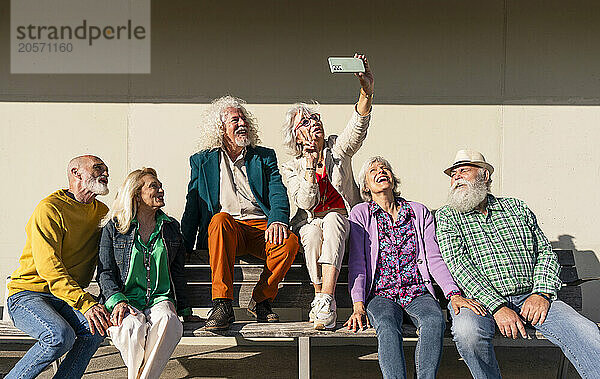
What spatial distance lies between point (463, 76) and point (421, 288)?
2133mm

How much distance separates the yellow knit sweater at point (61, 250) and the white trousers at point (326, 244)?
1.22m

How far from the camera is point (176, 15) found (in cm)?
550

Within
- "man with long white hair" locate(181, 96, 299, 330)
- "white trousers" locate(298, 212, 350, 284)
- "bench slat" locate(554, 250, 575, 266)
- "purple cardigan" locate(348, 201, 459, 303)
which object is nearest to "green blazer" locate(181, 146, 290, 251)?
"man with long white hair" locate(181, 96, 299, 330)

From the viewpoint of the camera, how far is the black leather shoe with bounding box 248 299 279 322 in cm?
405

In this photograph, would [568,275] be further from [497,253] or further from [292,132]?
[292,132]

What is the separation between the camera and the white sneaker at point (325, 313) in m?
3.82

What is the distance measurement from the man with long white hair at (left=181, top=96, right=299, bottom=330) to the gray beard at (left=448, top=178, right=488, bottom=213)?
0.97 meters

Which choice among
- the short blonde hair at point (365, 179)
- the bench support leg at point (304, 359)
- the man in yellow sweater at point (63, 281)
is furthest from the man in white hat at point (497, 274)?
the man in yellow sweater at point (63, 281)

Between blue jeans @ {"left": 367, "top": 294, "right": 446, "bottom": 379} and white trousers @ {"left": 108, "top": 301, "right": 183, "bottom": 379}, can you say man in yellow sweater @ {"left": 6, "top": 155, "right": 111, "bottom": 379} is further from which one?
blue jeans @ {"left": 367, "top": 294, "right": 446, "bottom": 379}

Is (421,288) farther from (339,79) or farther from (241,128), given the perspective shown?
(339,79)

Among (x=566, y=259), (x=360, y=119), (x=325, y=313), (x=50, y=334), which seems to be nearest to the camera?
(x=50, y=334)

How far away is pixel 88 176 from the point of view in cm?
399

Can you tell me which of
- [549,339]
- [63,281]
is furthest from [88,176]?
[549,339]

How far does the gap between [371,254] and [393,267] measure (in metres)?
0.15
